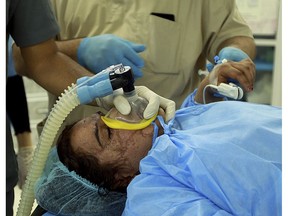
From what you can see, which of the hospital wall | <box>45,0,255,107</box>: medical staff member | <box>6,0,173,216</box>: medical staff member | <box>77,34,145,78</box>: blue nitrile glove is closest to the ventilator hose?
<box>6,0,173,216</box>: medical staff member

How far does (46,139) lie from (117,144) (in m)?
0.23

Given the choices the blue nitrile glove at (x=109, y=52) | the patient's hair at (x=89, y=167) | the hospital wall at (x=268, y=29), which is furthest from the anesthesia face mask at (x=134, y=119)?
the hospital wall at (x=268, y=29)

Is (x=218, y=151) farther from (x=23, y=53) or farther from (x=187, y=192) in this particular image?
(x=23, y=53)

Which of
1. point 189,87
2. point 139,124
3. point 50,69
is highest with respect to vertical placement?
point 50,69

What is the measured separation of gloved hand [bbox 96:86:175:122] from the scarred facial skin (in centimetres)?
7

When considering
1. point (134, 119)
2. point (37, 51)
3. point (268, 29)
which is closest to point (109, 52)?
point (37, 51)

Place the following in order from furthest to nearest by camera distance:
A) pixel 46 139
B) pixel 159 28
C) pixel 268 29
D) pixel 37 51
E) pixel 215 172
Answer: pixel 268 29, pixel 159 28, pixel 37 51, pixel 46 139, pixel 215 172

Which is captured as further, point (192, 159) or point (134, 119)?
point (134, 119)

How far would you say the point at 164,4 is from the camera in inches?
66.9

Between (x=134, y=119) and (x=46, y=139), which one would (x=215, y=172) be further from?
(x=46, y=139)

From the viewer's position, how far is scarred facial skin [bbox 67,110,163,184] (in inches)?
48.7

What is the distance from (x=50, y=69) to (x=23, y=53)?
0.11 metres

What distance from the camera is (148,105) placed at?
1.18 meters

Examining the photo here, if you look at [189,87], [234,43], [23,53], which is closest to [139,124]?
[23,53]
